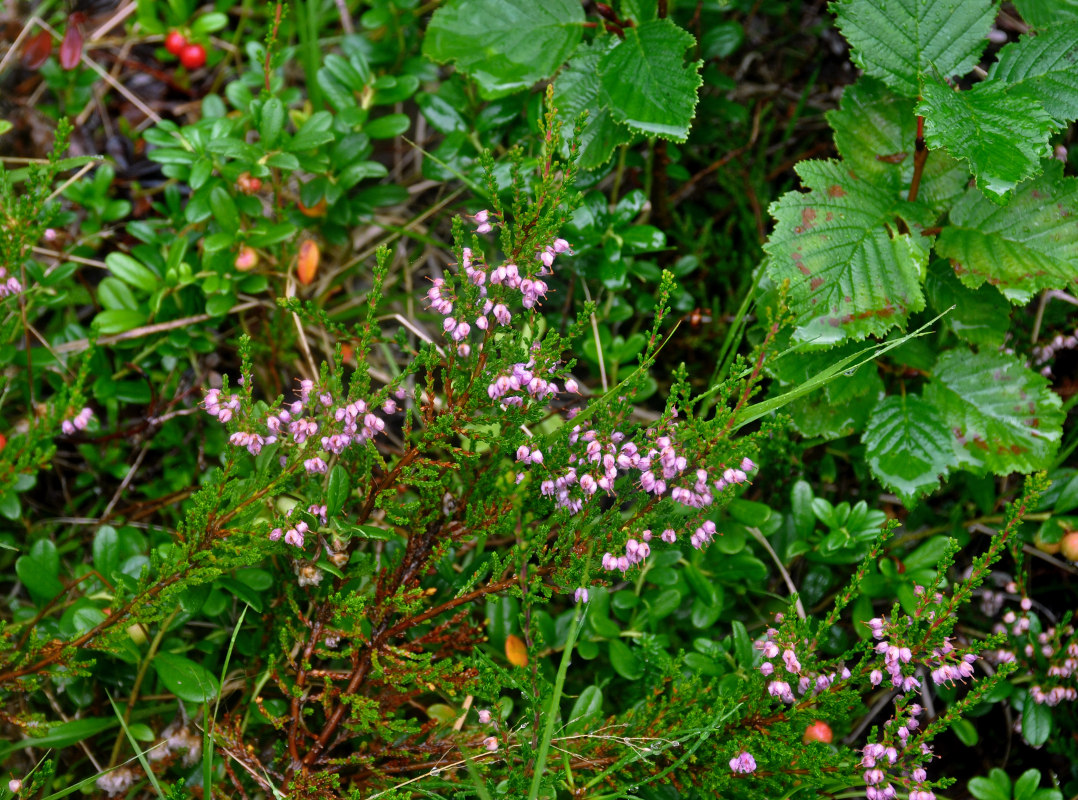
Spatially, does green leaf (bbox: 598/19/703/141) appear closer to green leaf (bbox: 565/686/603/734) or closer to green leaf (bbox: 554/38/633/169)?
green leaf (bbox: 554/38/633/169)

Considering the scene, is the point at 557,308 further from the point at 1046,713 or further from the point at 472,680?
the point at 1046,713

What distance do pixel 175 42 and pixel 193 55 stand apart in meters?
0.09

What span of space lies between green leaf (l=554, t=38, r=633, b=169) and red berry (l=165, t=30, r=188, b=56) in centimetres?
209

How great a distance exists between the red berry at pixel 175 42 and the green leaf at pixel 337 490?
271cm

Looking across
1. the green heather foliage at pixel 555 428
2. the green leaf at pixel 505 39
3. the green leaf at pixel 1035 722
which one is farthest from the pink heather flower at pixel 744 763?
the green leaf at pixel 505 39

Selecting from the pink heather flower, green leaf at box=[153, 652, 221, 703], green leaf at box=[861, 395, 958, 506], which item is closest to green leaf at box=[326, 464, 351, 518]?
green leaf at box=[153, 652, 221, 703]

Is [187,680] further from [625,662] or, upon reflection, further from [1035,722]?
[1035,722]

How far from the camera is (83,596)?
284 centimetres

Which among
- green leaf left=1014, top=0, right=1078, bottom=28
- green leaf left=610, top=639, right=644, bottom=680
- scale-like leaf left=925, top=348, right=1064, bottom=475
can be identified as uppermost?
green leaf left=1014, top=0, right=1078, bottom=28

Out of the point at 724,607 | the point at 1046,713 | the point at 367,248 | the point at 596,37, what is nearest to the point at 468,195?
the point at 367,248

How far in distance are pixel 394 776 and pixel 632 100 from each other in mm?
2246

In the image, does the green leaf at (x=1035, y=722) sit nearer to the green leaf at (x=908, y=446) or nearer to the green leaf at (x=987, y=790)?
the green leaf at (x=987, y=790)

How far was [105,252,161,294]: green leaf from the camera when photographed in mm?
3262

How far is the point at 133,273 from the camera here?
327 centimetres
